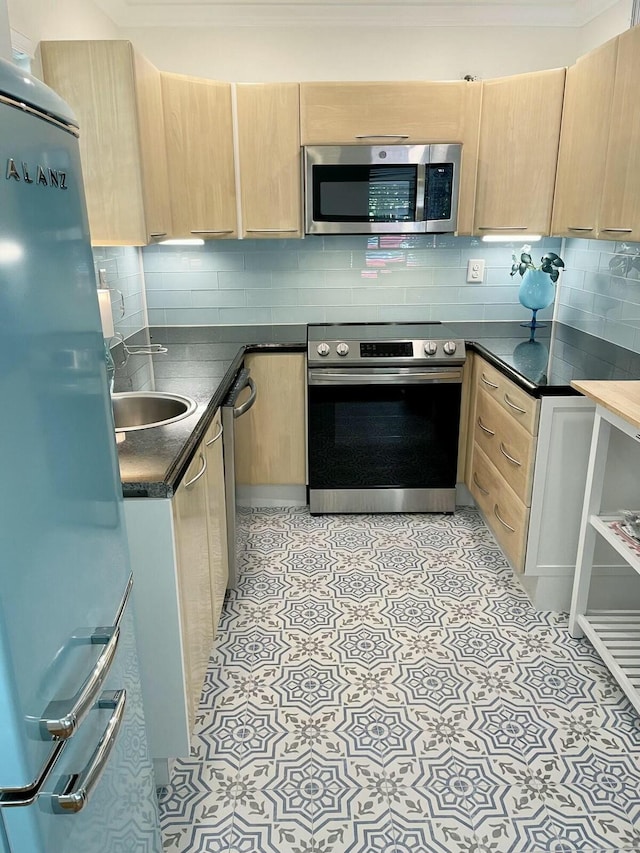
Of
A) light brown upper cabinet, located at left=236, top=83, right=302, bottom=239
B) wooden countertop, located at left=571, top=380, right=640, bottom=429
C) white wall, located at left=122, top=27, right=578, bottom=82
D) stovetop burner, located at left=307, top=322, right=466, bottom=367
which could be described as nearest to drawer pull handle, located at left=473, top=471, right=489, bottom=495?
stovetop burner, located at left=307, top=322, right=466, bottom=367

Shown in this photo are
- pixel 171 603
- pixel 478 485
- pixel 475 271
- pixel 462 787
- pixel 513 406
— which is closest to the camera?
pixel 171 603

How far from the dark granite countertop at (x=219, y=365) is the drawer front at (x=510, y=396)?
0.05 metres

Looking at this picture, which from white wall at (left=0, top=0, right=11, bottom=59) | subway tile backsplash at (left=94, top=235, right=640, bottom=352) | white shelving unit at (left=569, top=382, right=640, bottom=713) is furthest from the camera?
subway tile backsplash at (left=94, top=235, right=640, bottom=352)

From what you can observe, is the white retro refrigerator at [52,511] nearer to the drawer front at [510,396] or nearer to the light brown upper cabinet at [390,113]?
the drawer front at [510,396]

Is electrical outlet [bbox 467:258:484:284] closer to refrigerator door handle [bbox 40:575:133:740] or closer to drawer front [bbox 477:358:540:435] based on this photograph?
drawer front [bbox 477:358:540:435]

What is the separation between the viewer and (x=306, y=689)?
2.13m

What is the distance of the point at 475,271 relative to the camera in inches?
140

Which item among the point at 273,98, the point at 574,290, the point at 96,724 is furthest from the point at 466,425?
the point at 96,724

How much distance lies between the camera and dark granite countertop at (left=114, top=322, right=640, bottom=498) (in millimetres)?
1594

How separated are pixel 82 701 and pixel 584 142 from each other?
2.78m

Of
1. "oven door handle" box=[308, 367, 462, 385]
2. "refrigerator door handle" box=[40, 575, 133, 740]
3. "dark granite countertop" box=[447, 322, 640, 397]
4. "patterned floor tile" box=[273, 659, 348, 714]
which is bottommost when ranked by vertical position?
"patterned floor tile" box=[273, 659, 348, 714]

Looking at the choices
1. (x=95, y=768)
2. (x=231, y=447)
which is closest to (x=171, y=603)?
(x=95, y=768)

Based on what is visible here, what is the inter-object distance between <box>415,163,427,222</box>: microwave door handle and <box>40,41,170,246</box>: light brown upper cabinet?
1275 mm

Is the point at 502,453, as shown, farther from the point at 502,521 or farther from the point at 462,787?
the point at 462,787
